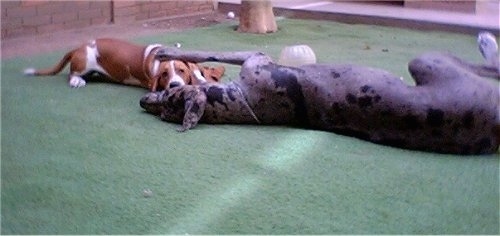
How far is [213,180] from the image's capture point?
2.38 metres

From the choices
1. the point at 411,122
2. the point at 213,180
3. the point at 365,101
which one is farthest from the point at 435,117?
the point at 213,180

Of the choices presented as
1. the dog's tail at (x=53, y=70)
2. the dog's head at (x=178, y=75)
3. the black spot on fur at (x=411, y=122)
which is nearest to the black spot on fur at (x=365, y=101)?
the black spot on fur at (x=411, y=122)

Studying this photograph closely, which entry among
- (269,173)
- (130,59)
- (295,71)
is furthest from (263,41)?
(269,173)

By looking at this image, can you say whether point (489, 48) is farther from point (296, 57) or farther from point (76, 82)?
point (76, 82)

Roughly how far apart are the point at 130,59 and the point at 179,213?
1813 mm

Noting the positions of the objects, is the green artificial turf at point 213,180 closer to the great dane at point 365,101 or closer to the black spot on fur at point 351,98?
the great dane at point 365,101

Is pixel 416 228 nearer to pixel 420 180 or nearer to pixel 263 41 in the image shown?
pixel 420 180

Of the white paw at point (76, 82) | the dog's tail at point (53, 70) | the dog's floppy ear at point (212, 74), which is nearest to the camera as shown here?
the dog's floppy ear at point (212, 74)

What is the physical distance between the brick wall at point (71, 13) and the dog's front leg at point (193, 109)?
2966 millimetres

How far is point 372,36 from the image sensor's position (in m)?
6.03

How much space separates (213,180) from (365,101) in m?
0.73

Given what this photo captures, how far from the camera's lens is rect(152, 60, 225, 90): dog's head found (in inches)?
133

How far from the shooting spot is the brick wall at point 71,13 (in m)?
5.50

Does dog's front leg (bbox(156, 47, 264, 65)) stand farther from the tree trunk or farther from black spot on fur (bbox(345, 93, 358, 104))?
the tree trunk
